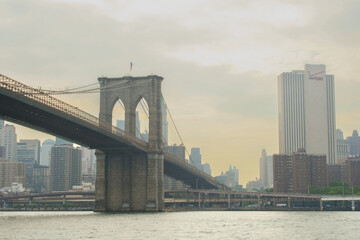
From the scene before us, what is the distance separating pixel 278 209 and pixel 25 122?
77.9 metres

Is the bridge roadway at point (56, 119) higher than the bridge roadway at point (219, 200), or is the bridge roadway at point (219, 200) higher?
the bridge roadway at point (56, 119)

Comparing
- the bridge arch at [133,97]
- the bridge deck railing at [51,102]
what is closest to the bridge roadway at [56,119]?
the bridge deck railing at [51,102]

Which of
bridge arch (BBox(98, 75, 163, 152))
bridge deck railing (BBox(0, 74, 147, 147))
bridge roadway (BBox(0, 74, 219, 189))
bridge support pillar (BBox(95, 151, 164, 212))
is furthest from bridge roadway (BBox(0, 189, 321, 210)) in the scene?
bridge deck railing (BBox(0, 74, 147, 147))

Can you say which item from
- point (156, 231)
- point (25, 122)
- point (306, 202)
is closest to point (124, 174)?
point (25, 122)

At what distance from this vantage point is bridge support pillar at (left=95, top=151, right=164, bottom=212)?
87938 mm

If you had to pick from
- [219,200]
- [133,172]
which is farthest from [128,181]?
[219,200]

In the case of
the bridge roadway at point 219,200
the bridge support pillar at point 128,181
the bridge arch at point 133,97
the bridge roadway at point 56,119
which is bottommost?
the bridge roadway at point 219,200

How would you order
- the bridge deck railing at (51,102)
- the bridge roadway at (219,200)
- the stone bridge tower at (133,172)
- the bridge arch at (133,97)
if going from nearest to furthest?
the bridge deck railing at (51,102)
the stone bridge tower at (133,172)
the bridge arch at (133,97)
the bridge roadway at (219,200)

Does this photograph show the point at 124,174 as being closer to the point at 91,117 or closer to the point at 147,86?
the point at 147,86

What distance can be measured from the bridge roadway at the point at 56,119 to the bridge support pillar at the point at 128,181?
8.04 ft

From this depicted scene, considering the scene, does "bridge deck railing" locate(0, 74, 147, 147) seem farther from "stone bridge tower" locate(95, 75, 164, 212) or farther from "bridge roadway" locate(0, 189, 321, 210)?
"bridge roadway" locate(0, 189, 321, 210)

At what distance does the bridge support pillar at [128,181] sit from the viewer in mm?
87938

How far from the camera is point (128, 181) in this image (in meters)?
89.2

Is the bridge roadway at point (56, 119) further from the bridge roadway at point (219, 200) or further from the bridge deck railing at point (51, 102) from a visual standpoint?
the bridge roadway at point (219, 200)
